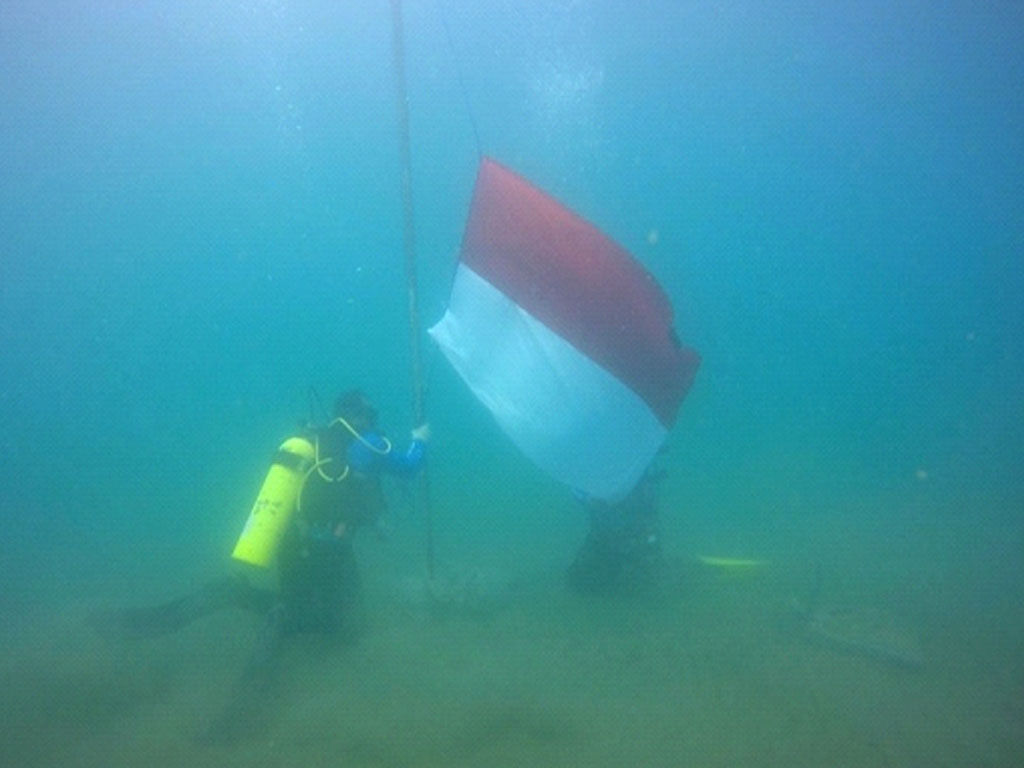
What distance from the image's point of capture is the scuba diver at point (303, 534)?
666cm

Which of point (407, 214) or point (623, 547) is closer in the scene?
point (407, 214)

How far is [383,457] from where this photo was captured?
6.60 meters

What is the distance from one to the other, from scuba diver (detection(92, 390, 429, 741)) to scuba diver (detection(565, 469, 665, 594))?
3.11m

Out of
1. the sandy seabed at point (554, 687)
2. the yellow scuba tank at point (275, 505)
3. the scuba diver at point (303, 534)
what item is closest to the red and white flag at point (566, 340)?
the scuba diver at point (303, 534)

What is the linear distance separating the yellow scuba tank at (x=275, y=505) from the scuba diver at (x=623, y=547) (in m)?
3.66

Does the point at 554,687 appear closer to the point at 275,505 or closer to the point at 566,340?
the point at 275,505

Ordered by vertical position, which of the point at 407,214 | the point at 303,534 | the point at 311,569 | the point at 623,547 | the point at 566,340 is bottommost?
the point at 311,569

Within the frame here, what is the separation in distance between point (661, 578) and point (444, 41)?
154ft

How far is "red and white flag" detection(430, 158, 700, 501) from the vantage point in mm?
6547

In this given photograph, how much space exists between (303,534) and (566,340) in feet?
10.8

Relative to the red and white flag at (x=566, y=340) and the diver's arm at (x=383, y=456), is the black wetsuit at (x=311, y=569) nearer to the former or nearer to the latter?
the diver's arm at (x=383, y=456)

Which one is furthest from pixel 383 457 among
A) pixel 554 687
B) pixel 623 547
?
pixel 623 547

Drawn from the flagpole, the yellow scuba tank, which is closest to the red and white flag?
the flagpole

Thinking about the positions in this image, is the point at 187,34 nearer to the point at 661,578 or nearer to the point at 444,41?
the point at 444,41
